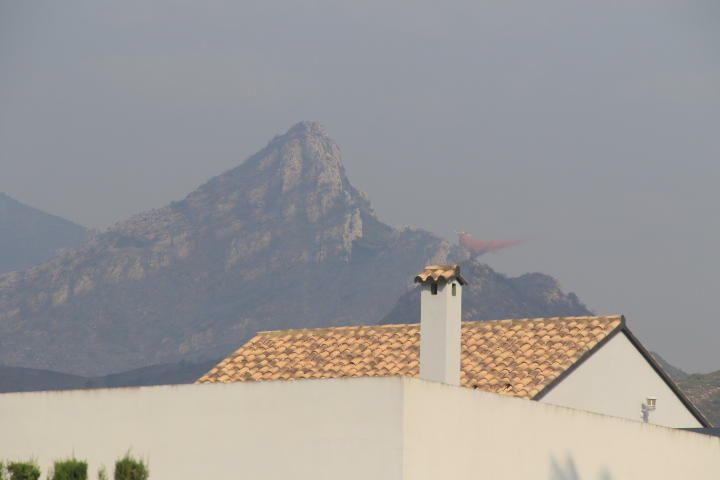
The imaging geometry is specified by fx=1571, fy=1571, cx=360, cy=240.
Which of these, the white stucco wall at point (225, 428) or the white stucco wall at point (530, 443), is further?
the white stucco wall at point (530, 443)

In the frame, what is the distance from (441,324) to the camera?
29422 mm

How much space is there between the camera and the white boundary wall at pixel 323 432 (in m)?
24.0

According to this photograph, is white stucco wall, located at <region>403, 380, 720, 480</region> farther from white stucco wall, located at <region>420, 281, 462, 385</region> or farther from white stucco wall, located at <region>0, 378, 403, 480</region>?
white stucco wall, located at <region>420, 281, 462, 385</region>

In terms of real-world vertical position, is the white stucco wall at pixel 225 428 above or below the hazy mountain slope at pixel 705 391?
below

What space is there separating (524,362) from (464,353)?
5.36ft

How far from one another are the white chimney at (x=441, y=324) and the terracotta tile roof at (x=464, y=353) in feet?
11.6

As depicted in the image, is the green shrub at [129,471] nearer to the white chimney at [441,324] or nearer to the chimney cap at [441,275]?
the white chimney at [441,324]

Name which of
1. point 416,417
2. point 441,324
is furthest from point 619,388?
point 416,417

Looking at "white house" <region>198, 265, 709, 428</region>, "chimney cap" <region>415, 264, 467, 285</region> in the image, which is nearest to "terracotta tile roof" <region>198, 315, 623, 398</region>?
"white house" <region>198, 265, 709, 428</region>

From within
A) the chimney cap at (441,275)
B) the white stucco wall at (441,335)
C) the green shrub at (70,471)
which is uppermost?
the chimney cap at (441,275)

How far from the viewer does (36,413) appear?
2839cm

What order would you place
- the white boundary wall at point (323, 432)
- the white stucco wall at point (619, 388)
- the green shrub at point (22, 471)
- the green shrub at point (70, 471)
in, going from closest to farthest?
1. the green shrub at point (70, 471)
2. the green shrub at point (22, 471)
3. the white boundary wall at point (323, 432)
4. the white stucco wall at point (619, 388)

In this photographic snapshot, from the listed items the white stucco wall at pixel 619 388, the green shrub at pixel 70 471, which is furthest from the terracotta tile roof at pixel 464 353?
the green shrub at pixel 70 471

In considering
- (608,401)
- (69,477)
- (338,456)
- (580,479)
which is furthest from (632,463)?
(69,477)
